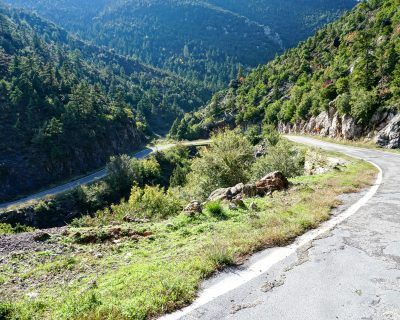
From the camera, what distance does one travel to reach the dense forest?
47.5 meters

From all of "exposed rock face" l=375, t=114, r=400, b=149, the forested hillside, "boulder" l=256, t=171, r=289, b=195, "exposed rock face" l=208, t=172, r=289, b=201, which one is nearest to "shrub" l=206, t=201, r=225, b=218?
"exposed rock face" l=208, t=172, r=289, b=201

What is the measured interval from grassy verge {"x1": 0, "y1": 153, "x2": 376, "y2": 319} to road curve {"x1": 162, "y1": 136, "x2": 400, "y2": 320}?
443 millimetres

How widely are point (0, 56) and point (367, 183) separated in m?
114

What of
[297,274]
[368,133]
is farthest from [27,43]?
[297,274]

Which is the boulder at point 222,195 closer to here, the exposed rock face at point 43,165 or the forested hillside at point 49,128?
the exposed rock face at point 43,165

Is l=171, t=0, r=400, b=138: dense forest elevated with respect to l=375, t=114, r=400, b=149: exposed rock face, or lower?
elevated

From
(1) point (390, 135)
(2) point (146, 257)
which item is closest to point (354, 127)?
(1) point (390, 135)

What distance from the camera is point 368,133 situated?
1751 inches

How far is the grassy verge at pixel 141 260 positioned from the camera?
6.12 metres

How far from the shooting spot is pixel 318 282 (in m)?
6.70

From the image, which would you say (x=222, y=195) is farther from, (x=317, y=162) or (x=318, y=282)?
(x=317, y=162)

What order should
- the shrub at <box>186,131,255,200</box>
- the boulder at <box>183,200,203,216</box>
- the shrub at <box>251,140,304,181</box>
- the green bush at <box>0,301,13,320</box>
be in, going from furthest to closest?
the shrub at <box>186,131,255,200</box>, the shrub at <box>251,140,304,181</box>, the boulder at <box>183,200,203,216</box>, the green bush at <box>0,301,13,320</box>

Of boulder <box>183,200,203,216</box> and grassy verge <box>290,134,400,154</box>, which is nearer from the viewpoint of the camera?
boulder <box>183,200,203,216</box>

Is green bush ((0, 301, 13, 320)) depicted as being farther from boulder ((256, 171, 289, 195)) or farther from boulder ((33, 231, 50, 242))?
boulder ((256, 171, 289, 195))
